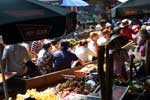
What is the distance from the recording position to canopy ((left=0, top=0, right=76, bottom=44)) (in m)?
4.33

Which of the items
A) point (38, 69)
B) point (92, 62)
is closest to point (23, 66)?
point (38, 69)

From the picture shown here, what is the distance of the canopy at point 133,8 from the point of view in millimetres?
6293

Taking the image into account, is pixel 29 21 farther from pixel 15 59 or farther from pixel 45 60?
pixel 45 60

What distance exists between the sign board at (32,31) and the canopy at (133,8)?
2.10 metres

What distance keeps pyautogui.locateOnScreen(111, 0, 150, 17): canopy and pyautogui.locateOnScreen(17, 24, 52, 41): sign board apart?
2.10 metres

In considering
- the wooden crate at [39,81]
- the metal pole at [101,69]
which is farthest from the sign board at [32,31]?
the wooden crate at [39,81]

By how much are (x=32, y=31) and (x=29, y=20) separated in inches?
7.3

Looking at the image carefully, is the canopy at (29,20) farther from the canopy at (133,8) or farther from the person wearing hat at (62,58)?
the person wearing hat at (62,58)

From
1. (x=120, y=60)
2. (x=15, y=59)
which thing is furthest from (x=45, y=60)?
(x=120, y=60)

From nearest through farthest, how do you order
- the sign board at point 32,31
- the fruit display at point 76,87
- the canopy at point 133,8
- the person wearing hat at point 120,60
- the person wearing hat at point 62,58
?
the sign board at point 32,31 < the canopy at point 133,8 < the person wearing hat at point 120,60 < the fruit display at point 76,87 < the person wearing hat at point 62,58

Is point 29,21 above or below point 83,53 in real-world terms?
above

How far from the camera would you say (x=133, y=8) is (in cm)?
635

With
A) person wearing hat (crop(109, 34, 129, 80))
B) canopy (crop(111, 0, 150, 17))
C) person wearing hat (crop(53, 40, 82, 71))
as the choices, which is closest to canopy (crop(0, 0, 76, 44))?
canopy (crop(111, 0, 150, 17))

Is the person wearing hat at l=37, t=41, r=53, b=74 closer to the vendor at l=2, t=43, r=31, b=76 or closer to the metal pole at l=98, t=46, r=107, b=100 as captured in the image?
the vendor at l=2, t=43, r=31, b=76
